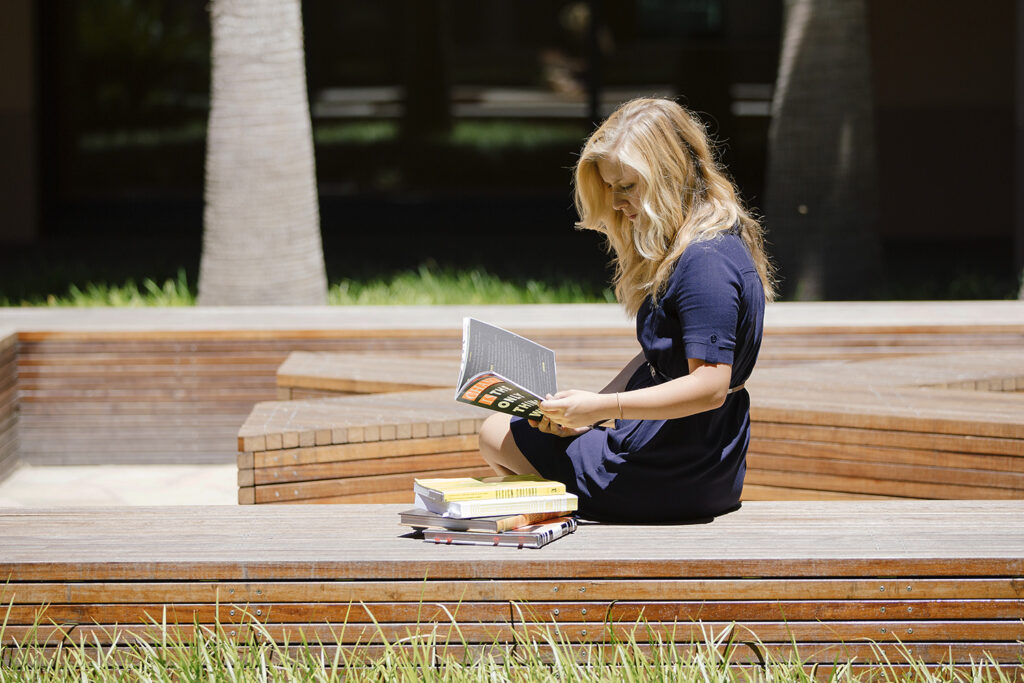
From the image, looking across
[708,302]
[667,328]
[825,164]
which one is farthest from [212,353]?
[825,164]

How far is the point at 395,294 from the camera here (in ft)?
26.8

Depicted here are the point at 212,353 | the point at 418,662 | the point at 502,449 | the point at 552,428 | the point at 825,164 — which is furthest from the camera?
the point at 825,164

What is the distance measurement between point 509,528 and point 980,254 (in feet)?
32.9

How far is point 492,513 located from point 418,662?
41cm

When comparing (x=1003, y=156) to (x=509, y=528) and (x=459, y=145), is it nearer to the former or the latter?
(x=459, y=145)

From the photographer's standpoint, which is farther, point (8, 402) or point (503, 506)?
point (8, 402)

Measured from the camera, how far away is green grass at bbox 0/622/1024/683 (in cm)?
282

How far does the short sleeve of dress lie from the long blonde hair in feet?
0.17

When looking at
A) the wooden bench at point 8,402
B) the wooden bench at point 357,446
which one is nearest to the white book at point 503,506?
the wooden bench at point 357,446

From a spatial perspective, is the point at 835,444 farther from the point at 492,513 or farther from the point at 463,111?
the point at 463,111

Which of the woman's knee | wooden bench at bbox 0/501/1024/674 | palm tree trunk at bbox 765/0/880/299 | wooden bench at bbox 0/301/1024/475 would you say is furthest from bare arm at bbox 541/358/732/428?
palm tree trunk at bbox 765/0/880/299

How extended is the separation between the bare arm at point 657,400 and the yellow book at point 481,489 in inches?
7.2

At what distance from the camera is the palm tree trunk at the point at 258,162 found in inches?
292

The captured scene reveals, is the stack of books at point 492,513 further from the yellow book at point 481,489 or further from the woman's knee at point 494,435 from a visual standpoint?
the woman's knee at point 494,435
